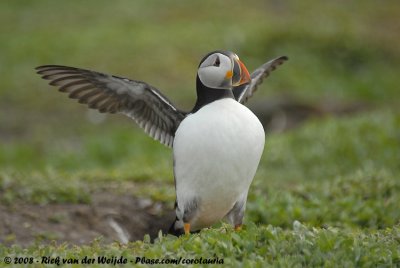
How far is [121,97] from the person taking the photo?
20.7 ft

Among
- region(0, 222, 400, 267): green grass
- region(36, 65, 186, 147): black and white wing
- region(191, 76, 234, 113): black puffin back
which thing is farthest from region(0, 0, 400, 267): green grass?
region(36, 65, 186, 147): black and white wing

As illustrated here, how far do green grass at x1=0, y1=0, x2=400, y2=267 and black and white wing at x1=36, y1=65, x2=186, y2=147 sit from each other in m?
1.16

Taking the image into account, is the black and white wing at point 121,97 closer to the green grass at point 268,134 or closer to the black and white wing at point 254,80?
the black and white wing at point 254,80

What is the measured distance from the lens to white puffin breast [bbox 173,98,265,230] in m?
5.50

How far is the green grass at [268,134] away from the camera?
17.4ft

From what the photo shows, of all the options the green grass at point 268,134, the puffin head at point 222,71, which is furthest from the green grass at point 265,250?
the puffin head at point 222,71

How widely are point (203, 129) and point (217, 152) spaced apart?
0.67 ft

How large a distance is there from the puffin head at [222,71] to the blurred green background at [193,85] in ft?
6.89

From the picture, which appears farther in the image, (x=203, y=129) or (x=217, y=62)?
(x=217, y=62)

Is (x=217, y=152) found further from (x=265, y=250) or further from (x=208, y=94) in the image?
(x=265, y=250)

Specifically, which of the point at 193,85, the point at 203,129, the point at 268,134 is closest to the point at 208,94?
the point at 203,129

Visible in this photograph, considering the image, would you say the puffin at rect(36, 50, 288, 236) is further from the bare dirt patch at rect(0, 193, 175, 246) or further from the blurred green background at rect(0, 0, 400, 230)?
the blurred green background at rect(0, 0, 400, 230)

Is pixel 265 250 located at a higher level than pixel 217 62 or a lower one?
lower

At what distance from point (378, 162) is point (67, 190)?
460 cm
